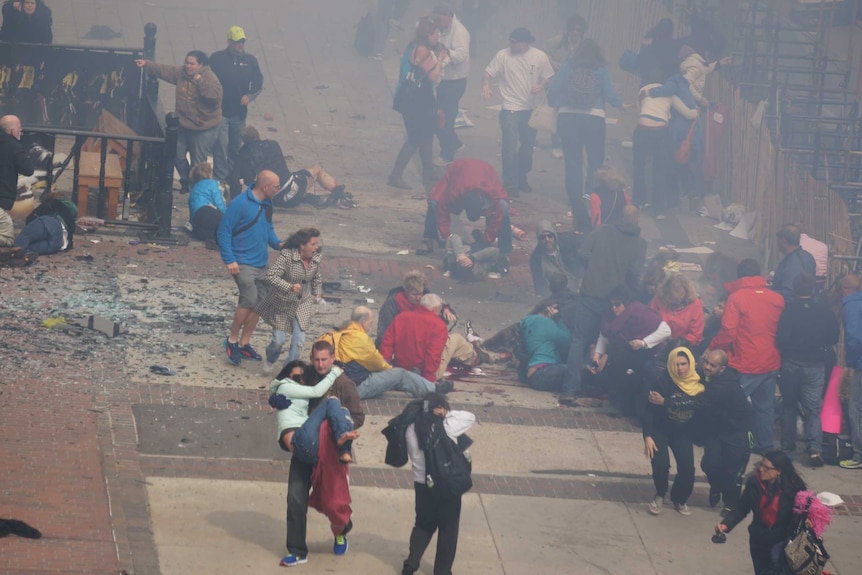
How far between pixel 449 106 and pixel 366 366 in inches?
320

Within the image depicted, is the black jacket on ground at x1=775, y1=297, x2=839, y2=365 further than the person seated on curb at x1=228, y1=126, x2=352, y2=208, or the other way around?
the person seated on curb at x1=228, y1=126, x2=352, y2=208

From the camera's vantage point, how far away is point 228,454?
9648 millimetres

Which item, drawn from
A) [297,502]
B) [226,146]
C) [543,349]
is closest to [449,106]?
[226,146]

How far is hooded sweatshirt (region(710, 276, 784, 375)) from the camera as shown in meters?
11.1

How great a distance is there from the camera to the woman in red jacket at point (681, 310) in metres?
11.6

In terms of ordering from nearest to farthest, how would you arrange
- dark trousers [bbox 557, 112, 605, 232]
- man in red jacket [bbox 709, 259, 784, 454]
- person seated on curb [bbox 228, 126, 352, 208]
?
man in red jacket [bbox 709, 259, 784, 454] → person seated on curb [bbox 228, 126, 352, 208] → dark trousers [bbox 557, 112, 605, 232]

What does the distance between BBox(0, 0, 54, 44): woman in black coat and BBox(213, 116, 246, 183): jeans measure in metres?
3.06

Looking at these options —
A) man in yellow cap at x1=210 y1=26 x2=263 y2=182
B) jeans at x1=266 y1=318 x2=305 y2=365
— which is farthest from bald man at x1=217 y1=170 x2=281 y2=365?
man in yellow cap at x1=210 y1=26 x2=263 y2=182

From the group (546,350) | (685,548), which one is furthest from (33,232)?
(685,548)

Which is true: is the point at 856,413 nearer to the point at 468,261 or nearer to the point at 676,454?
the point at 676,454

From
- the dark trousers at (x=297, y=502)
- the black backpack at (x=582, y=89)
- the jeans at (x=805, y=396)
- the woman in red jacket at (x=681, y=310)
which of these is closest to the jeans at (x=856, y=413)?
the jeans at (x=805, y=396)

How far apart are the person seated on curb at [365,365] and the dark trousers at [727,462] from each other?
2405 mm

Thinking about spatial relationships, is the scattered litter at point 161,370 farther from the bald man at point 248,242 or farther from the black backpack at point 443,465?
the black backpack at point 443,465

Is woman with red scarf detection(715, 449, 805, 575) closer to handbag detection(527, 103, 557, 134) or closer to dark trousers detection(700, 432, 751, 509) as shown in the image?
dark trousers detection(700, 432, 751, 509)
